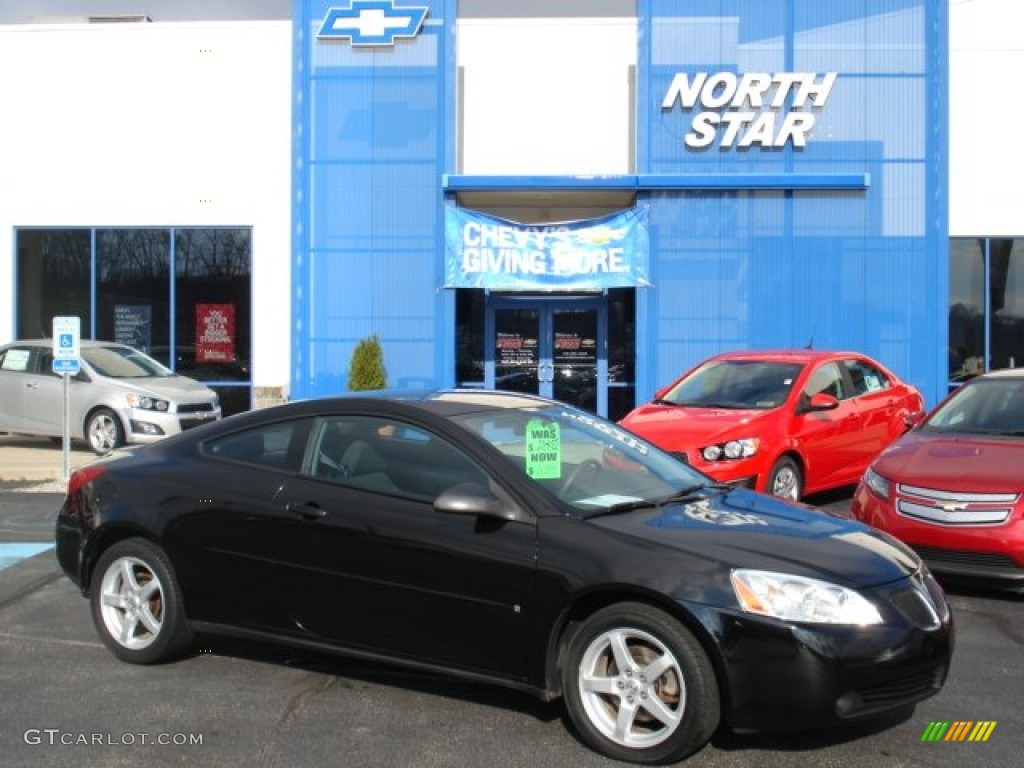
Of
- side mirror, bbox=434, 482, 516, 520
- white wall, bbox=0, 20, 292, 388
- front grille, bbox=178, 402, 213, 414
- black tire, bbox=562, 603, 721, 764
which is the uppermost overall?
white wall, bbox=0, 20, 292, 388

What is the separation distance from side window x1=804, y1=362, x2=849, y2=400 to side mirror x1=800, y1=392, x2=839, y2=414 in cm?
11

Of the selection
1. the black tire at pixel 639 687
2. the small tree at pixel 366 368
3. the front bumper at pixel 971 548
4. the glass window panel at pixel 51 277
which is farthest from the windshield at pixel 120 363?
the black tire at pixel 639 687

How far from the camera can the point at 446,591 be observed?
4.43 metres

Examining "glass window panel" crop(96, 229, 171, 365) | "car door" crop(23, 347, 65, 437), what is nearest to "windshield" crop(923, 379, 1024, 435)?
"car door" crop(23, 347, 65, 437)

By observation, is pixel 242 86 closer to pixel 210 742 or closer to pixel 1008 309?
pixel 1008 309

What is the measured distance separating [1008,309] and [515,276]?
8053 millimetres

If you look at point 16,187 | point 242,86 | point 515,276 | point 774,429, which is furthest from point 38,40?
point 774,429

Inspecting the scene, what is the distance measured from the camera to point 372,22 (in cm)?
1628

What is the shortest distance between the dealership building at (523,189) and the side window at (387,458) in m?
11.1

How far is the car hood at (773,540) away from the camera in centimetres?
407

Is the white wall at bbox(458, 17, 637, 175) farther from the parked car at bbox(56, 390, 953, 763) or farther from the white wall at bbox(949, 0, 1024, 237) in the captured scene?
the parked car at bbox(56, 390, 953, 763)

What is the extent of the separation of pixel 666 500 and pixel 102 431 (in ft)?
36.5

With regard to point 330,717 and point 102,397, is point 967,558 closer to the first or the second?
point 330,717

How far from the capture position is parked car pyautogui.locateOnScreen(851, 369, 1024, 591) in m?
6.28
